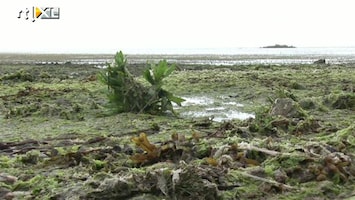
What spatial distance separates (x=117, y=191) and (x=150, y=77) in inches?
193

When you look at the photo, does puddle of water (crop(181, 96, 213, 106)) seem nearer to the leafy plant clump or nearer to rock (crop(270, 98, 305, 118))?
the leafy plant clump

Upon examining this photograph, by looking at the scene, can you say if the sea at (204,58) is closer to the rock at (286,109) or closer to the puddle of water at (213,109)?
the puddle of water at (213,109)

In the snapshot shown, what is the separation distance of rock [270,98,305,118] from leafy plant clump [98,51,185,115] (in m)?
1.66

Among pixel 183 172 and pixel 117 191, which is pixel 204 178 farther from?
pixel 117 191

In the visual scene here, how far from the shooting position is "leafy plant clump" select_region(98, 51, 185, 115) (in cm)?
786

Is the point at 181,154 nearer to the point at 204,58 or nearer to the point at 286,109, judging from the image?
the point at 286,109

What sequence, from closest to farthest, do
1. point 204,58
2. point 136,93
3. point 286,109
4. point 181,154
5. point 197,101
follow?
point 181,154 < point 286,109 < point 136,93 < point 197,101 < point 204,58

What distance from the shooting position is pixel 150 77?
8141mm

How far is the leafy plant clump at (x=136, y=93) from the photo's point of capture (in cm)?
786

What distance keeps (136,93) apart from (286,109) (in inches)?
93.6

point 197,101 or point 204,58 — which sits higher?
point 204,58

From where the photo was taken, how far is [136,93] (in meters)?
7.94

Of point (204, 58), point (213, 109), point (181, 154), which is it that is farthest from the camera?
point (204, 58)

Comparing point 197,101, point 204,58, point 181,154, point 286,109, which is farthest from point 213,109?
point 204,58
